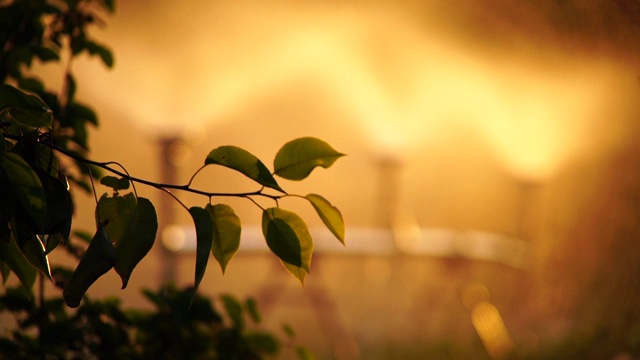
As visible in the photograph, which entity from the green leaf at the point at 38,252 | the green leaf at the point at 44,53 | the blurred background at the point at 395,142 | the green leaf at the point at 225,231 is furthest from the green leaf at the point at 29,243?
the blurred background at the point at 395,142

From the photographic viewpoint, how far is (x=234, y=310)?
99 centimetres

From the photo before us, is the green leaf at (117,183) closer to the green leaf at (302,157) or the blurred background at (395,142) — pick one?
the green leaf at (302,157)

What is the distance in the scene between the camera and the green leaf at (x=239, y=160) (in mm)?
547

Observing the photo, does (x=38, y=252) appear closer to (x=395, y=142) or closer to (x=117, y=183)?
(x=117, y=183)

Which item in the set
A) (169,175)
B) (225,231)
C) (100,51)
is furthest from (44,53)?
(169,175)

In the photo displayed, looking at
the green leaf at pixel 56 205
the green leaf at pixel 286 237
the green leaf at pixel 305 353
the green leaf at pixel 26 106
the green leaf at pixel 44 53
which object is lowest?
the green leaf at pixel 305 353

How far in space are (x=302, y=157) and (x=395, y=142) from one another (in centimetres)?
451

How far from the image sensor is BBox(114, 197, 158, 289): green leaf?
516 mm

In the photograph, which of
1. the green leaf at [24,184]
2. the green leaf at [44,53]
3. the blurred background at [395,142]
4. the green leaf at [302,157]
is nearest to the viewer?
the green leaf at [24,184]

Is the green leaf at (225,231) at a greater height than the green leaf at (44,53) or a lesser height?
lesser

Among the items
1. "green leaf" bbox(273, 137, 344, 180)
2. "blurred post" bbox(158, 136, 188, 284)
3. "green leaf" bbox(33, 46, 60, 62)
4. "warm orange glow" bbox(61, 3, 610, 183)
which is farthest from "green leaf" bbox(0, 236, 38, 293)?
"warm orange glow" bbox(61, 3, 610, 183)

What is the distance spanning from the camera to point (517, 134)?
506 centimetres

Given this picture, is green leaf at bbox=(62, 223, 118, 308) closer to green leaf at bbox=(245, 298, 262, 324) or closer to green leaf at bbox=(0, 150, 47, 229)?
green leaf at bbox=(0, 150, 47, 229)

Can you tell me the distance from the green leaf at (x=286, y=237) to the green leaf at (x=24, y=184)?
0.14 m
